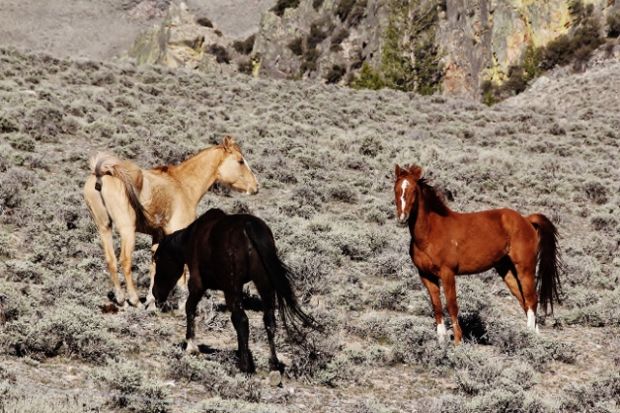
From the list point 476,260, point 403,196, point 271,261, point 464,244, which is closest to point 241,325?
point 271,261

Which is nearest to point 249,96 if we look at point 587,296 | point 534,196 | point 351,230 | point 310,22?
point 534,196

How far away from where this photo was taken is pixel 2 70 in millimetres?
31062

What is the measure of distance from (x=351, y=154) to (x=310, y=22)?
72.3 m

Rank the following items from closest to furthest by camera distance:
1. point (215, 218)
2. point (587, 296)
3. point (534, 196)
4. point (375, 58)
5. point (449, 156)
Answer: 1. point (215, 218)
2. point (587, 296)
3. point (534, 196)
4. point (449, 156)
5. point (375, 58)

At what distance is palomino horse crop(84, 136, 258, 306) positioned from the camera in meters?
9.62

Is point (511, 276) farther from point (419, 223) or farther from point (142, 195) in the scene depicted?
point (142, 195)

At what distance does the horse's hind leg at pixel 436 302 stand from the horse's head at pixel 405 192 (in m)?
1.02

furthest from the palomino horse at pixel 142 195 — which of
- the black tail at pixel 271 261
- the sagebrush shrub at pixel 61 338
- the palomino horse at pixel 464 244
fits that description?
the black tail at pixel 271 261

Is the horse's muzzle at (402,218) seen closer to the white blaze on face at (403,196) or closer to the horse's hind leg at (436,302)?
the white blaze on face at (403,196)

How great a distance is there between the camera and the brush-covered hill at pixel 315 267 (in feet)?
22.6

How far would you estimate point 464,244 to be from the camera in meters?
9.21

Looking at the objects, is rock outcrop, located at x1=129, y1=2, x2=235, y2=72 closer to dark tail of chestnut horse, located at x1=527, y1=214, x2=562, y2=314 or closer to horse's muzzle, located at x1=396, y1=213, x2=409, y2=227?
dark tail of chestnut horse, located at x1=527, y1=214, x2=562, y2=314

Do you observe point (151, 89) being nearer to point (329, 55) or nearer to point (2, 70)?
point (2, 70)

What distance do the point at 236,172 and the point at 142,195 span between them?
1.57 m
